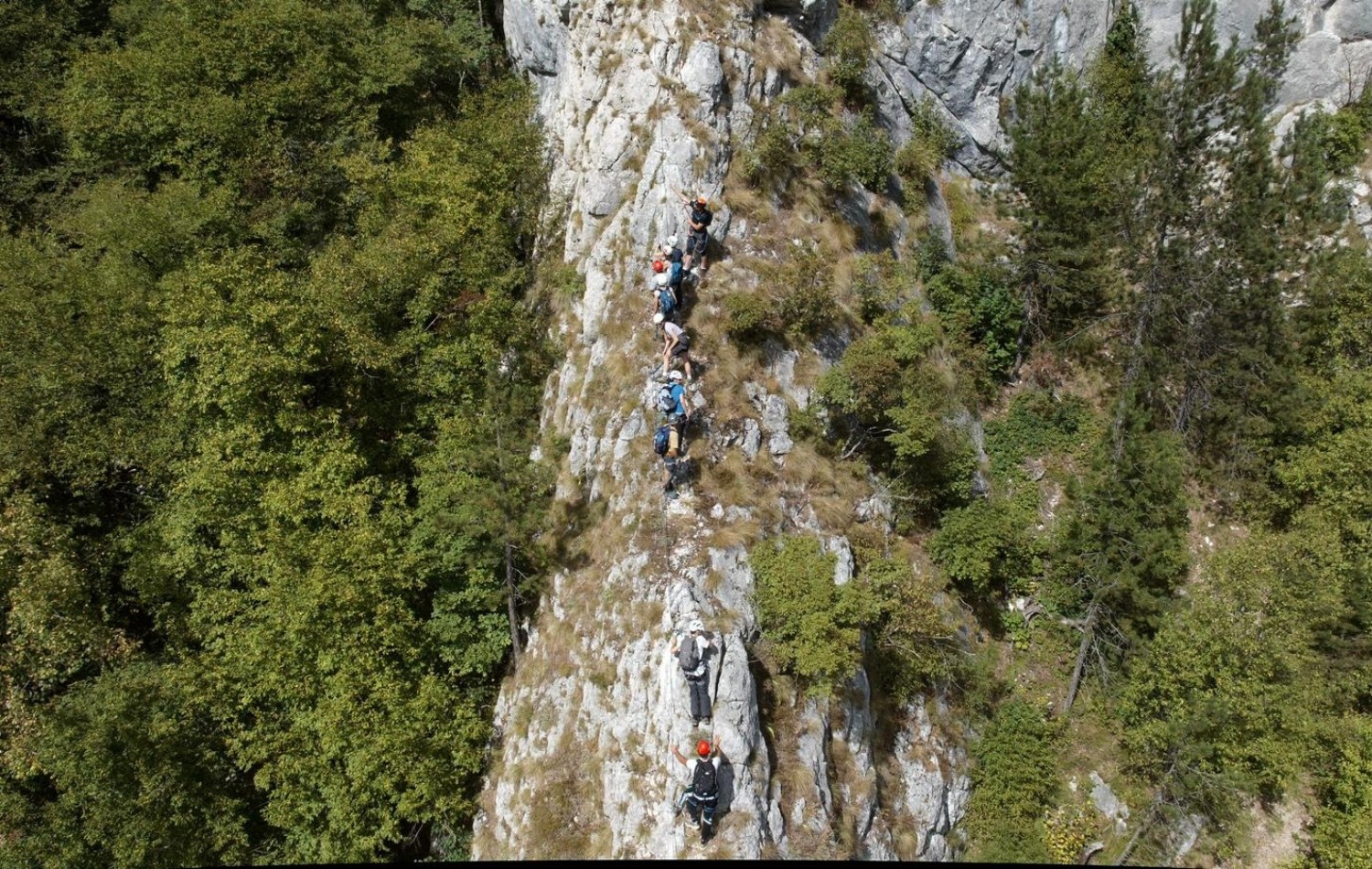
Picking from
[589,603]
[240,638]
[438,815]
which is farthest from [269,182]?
[438,815]

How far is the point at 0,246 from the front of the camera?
27047 millimetres

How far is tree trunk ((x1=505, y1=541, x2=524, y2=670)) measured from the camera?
20.5 meters

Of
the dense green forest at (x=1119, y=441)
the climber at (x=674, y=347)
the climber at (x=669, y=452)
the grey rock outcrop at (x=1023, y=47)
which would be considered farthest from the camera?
the grey rock outcrop at (x=1023, y=47)

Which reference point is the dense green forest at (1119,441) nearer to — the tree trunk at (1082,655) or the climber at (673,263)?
the tree trunk at (1082,655)

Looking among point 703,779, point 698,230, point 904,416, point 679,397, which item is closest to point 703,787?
point 703,779

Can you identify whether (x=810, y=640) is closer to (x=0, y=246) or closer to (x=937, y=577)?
(x=937, y=577)

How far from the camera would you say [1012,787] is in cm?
2056

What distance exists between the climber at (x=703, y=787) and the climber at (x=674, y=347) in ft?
32.0

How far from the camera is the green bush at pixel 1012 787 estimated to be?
65.0ft

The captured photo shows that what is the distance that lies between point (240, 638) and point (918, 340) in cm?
2284

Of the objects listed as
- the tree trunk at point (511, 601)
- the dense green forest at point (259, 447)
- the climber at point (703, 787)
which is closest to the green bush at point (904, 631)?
the climber at point (703, 787)

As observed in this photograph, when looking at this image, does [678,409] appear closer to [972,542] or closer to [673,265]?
[673,265]

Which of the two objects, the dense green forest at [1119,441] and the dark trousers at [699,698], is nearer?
the dark trousers at [699,698]

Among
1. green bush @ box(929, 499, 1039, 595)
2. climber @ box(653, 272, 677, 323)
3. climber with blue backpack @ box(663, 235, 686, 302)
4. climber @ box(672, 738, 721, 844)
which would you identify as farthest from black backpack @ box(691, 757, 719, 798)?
climber with blue backpack @ box(663, 235, 686, 302)
